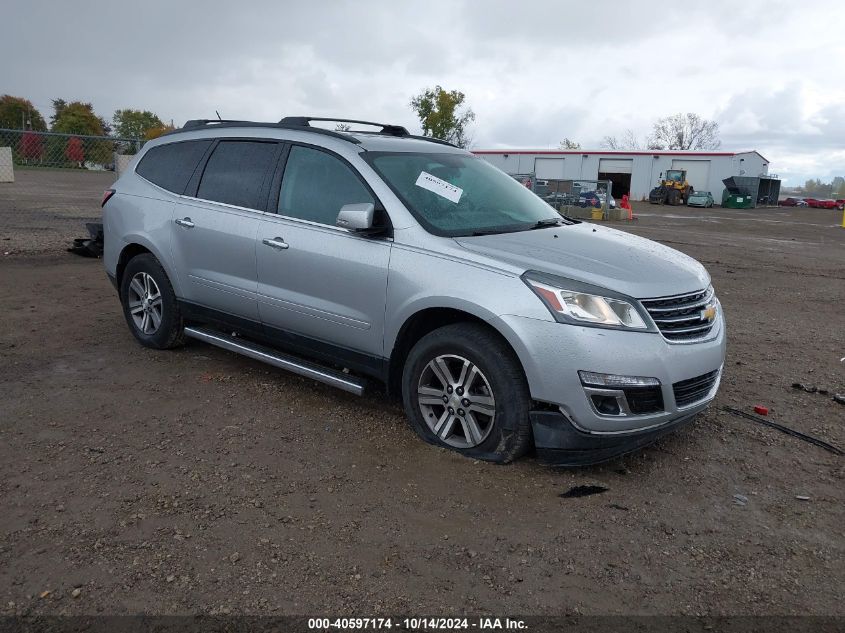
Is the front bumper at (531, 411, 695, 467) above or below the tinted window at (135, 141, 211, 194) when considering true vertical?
below

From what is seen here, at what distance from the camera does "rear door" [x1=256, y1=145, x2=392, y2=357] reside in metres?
4.07

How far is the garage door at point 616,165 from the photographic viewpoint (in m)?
54.6

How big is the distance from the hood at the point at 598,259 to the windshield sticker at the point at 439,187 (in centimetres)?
47

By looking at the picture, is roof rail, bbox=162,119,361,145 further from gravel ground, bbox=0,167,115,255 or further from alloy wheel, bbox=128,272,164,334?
gravel ground, bbox=0,167,115,255

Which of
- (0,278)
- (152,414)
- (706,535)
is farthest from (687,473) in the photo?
(0,278)

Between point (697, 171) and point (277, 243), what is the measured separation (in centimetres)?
5466

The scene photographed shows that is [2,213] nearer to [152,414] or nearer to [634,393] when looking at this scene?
[152,414]

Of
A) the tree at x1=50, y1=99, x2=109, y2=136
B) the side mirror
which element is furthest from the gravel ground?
the tree at x1=50, y1=99, x2=109, y2=136

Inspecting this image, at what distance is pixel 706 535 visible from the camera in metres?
3.17

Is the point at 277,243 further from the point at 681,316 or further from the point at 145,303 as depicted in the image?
the point at 681,316

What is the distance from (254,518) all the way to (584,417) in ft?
5.48

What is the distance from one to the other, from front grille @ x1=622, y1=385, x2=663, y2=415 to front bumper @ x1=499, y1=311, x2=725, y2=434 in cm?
3

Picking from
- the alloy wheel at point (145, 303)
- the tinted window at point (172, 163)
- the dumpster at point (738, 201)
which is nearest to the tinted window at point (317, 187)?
the tinted window at point (172, 163)

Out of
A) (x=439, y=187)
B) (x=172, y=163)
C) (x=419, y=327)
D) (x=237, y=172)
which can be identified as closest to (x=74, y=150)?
(x=172, y=163)
